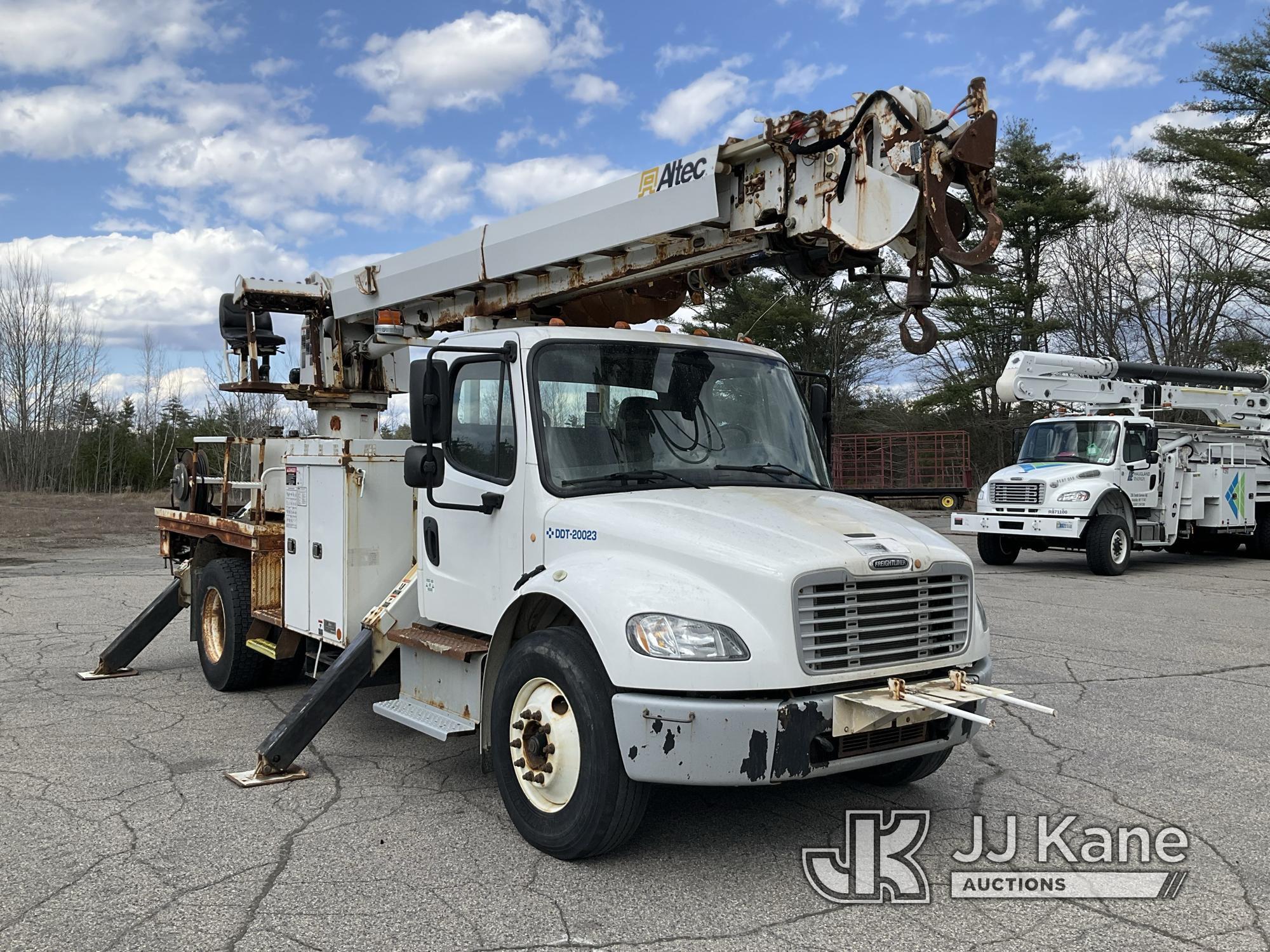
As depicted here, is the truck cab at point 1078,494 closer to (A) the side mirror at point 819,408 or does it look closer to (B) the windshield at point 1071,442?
(B) the windshield at point 1071,442

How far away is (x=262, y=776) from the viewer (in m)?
5.53

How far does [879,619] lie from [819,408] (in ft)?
6.35

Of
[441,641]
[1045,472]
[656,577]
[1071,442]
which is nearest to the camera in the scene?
[656,577]

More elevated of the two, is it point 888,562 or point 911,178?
point 911,178

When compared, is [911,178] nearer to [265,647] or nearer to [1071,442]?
[265,647]

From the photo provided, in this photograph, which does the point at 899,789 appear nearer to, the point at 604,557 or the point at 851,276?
the point at 604,557

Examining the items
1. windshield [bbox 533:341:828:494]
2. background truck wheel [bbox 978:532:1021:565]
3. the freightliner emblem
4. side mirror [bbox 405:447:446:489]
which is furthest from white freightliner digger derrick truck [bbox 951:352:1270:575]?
side mirror [bbox 405:447:446:489]

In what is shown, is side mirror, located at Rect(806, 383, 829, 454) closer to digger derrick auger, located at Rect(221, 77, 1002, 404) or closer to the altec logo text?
digger derrick auger, located at Rect(221, 77, 1002, 404)

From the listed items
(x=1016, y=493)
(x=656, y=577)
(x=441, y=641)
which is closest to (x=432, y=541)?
(x=441, y=641)

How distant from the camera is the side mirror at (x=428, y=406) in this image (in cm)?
507

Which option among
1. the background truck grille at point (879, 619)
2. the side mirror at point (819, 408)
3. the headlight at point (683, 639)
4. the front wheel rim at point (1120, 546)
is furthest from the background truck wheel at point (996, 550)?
the headlight at point (683, 639)

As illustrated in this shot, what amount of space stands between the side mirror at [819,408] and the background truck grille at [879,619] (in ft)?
5.00

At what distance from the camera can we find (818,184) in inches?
200

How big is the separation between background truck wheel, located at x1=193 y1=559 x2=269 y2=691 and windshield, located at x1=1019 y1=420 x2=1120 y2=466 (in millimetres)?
13734
